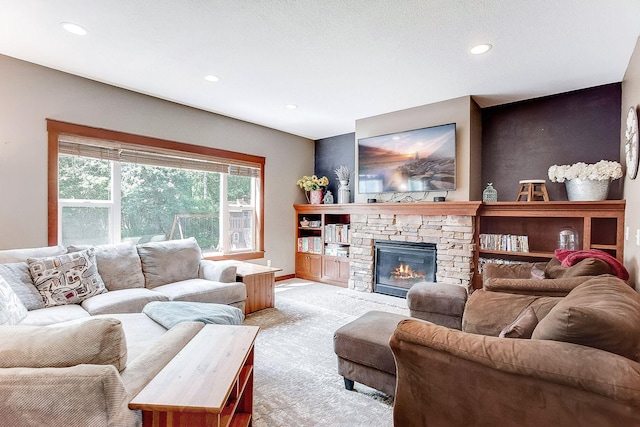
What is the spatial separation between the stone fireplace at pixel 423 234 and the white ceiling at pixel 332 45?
55.8 inches

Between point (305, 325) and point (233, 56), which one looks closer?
point (233, 56)

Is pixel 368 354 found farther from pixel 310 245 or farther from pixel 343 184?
pixel 310 245

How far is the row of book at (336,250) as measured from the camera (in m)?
5.12

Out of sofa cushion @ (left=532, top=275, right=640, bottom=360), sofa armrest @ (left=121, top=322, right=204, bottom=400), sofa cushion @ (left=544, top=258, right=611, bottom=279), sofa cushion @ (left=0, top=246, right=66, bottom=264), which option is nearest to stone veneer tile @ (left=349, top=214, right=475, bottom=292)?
sofa cushion @ (left=544, top=258, right=611, bottom=279)

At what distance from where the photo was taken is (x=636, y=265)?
90.4 inches

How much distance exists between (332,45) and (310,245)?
11.6ft

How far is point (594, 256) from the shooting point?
2416 mm

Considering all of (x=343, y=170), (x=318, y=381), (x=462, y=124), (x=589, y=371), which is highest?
(x=462, y=124)

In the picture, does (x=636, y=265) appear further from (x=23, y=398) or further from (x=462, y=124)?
(x=23, y=398)

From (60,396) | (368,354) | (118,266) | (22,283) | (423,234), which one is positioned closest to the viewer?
(60,396)

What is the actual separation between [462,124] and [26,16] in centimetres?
415

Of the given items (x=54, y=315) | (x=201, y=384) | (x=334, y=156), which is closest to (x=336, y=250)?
(x=334, y=156)

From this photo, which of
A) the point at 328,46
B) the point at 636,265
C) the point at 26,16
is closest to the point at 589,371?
the point at 636,265

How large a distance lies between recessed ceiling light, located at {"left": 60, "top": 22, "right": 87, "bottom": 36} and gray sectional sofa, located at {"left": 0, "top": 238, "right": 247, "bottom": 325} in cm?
183
